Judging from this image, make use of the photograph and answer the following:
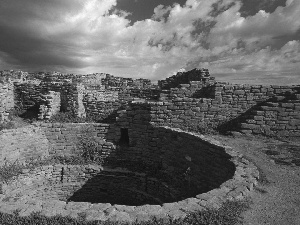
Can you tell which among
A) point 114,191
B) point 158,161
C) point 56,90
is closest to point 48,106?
point 56,90

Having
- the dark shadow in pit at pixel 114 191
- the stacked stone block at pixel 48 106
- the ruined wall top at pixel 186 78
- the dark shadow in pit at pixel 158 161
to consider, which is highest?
the ruined wall top at pixel 186 78

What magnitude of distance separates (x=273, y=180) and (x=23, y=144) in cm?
995

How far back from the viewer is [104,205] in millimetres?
4242

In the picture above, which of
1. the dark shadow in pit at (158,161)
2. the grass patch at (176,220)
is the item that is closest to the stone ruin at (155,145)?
the dark shadow in pit at (158,161)

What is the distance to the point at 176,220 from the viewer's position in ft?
12.1

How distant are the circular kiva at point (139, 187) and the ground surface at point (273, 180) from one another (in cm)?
33

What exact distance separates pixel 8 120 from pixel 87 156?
555 centimetres

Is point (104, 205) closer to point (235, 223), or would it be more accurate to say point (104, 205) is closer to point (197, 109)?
point (235, 223)

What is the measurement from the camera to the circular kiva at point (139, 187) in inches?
A: 159

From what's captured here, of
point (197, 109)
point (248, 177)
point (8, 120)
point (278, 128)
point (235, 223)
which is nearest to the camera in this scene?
point (235, 223)

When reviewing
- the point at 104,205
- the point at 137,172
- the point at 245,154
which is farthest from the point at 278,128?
the point at 104,205

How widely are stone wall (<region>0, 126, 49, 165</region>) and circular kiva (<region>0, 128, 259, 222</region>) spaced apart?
907 mm

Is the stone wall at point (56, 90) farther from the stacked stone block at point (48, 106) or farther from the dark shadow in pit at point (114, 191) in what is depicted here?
the dark shadow in pit at point (114, 191)

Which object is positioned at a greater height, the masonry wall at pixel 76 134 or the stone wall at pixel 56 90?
the stone wall at pixel 56 90
